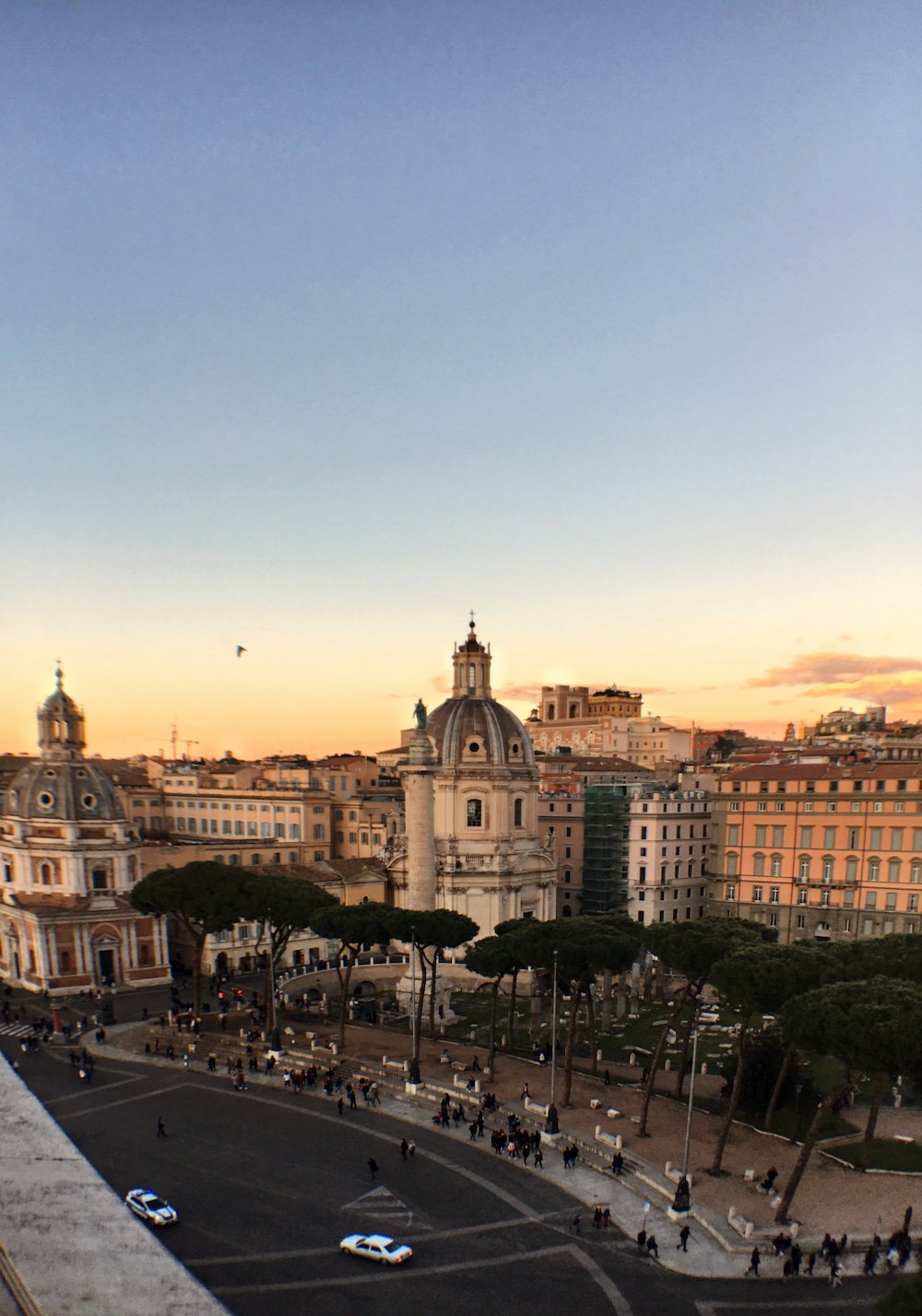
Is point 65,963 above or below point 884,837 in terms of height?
below

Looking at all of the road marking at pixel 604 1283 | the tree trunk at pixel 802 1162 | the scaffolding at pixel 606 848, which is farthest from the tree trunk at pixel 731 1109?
the scaffolding at pixel 606 848

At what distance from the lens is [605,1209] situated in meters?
31.0

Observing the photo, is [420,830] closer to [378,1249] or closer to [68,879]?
[68,879]

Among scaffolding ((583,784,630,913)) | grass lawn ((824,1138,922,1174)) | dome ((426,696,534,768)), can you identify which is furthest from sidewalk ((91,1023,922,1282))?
scaffolding ((583,784,630,913))

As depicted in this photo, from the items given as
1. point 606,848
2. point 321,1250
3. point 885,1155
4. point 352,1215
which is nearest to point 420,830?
point 606,848

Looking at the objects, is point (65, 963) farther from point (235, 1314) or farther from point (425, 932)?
point (235, 1314)

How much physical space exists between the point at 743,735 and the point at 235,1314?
179m

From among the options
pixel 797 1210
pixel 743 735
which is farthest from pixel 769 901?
pixel 743 735

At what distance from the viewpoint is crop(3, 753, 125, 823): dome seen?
66625mm

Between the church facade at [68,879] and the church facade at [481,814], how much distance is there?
66.2 feet

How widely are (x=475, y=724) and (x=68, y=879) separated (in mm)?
32474

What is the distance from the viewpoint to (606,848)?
84.8 meters

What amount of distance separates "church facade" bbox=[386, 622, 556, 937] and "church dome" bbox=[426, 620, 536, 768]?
3.0 inches

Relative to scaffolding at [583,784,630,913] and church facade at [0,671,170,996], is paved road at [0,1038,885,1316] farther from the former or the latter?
scaffolding at [583,784,630,913]
